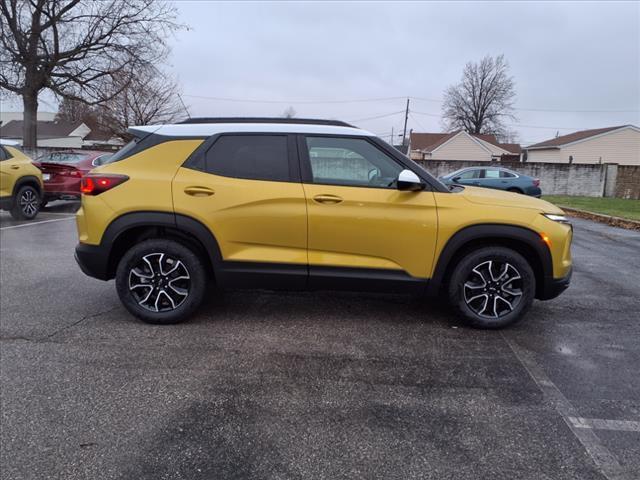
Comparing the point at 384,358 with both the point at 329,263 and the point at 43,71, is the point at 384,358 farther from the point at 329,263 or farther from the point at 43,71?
the point at 43,71

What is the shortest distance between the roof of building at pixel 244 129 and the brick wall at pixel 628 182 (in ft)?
85.2

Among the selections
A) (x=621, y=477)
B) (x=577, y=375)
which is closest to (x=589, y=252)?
(x=577, y=375)

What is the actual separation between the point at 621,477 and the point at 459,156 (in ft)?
174

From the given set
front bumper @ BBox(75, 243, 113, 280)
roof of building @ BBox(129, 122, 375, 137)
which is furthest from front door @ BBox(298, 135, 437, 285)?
front bumper @ BBox(75, 243, 113, 280)

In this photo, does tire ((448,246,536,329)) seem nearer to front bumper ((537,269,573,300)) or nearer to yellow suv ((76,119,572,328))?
yellow suv ((76,119,572,328))

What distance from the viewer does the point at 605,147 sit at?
42.5 m

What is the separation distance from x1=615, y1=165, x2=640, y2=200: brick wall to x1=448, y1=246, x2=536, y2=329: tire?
25.2 metres

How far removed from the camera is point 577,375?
3299 mm

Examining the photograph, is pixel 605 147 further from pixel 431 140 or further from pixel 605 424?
pixel 605 424

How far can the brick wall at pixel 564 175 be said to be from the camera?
81.0ft

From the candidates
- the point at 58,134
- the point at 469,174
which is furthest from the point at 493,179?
the point at 58,134

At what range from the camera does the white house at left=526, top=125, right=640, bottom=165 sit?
4112 centimetres

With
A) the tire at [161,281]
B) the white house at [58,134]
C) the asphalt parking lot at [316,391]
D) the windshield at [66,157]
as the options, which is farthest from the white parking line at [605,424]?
the white house at [58,134]

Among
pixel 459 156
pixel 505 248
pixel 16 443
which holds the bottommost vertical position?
pixel 16 443
